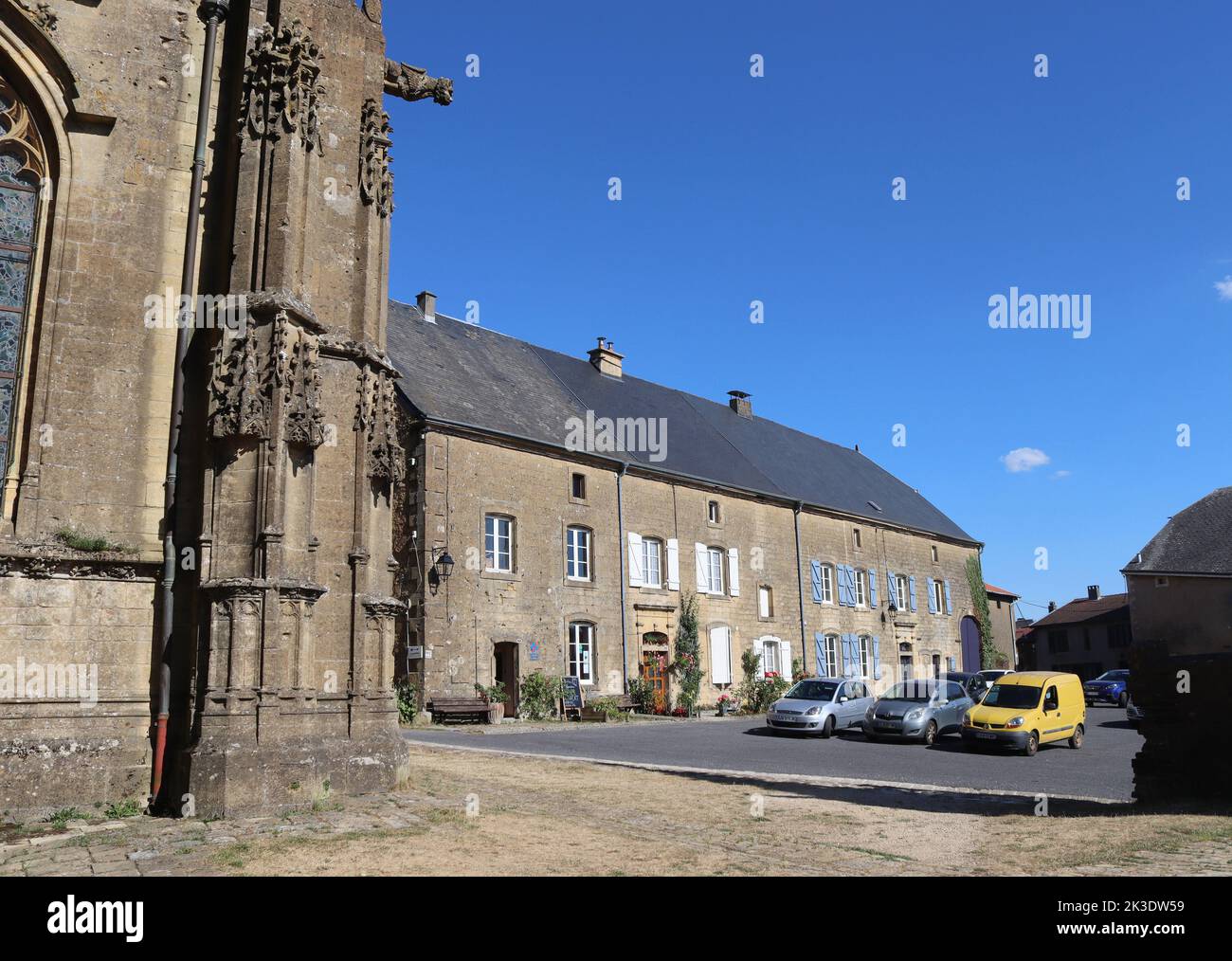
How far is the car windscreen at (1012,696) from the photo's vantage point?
55.6 feet

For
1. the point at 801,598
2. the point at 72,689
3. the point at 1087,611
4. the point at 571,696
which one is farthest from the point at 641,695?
the point at 1087,611

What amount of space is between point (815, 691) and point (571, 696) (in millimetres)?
6188

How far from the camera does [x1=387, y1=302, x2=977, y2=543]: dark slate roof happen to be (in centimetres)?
2405

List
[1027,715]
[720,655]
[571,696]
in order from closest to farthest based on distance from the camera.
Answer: [1027,715] < [571,696] < [720,655]

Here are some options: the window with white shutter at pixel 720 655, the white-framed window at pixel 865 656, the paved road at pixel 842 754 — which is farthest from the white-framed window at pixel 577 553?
the white-framed window at pixel 865 656

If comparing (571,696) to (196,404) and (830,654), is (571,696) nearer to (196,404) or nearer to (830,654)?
(830,654)

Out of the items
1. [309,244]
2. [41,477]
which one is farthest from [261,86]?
[41,477]

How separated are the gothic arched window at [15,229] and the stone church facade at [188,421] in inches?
0.8

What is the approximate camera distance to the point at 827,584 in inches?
1314

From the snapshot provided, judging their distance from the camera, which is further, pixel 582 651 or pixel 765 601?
pixel 765 601
